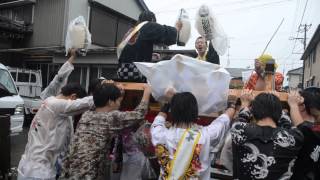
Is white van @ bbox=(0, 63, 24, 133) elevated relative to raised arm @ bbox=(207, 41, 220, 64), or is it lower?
lower

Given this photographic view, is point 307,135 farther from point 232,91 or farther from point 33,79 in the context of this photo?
point 33,79

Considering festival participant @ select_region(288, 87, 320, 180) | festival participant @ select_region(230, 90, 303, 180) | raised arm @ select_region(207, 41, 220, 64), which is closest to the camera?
festival participant @ select_region(230, 90, 303, 180)

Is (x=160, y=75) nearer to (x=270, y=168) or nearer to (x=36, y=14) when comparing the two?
(x=270, y=168)

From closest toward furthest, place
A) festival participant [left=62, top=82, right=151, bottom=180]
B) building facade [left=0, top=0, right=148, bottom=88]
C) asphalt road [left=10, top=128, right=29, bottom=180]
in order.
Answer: festival participant [left=62, top=82, right=151, bottom=180]
asphalt road [left=10, top=128, right=29, bottom=180]
building facade [left=0, top=0, right=148, bottom=88]

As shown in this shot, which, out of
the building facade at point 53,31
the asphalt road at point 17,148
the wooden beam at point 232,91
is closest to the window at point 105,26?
the building facade at point 53,31

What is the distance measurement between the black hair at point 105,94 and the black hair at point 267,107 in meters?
1.26

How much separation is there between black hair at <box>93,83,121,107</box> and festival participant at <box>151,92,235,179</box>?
25.2 inches

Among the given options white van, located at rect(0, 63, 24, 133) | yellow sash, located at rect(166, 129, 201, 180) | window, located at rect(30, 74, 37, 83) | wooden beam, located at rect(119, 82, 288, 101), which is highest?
wooden beam, located at rect(119, 82, 288, 101)

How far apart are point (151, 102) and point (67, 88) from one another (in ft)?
3.28

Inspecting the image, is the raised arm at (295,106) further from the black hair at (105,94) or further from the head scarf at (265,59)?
the black hair at (105,94)

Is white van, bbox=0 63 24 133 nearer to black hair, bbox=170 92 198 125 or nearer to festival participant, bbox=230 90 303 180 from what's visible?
black hair, bbox=170 92 198 125

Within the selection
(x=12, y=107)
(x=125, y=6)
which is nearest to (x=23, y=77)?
(x=12, y=107)

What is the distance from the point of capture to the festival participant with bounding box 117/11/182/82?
3676 mm

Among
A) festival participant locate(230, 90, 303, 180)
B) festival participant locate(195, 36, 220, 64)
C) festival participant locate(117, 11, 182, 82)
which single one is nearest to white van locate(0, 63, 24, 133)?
festival participant locate(117, 11, 182, 82)
